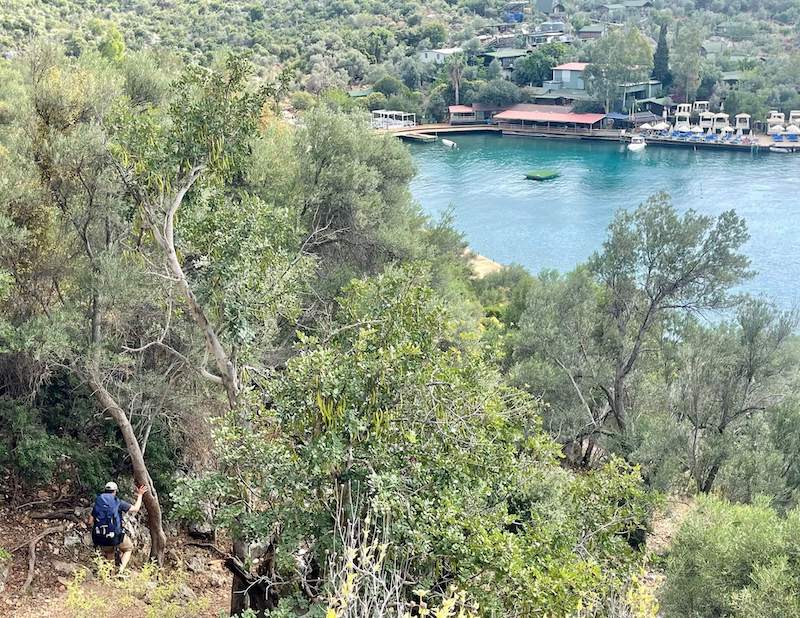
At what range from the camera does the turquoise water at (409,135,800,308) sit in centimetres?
3656

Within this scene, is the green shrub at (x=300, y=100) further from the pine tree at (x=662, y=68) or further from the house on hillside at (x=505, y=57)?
the pine tree at (x=662, y=68)

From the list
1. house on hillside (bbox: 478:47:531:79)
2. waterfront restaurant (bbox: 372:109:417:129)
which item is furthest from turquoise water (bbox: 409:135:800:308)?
house on hillside (bbox: 478:47:531:79)

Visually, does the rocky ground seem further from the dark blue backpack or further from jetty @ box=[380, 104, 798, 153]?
jetty @ box=[380, 104, 798, 153]

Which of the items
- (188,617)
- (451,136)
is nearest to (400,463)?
(188,617)

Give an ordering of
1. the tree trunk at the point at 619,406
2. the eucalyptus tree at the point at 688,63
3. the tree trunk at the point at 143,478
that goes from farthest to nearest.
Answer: the eucalyptus tree at the point at 688,63 < the tree trunk at the point at 619,406 < the tree trunk at the point at 143,478

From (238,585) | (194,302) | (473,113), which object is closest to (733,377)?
(238,585)

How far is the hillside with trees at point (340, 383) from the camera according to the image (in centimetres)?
630

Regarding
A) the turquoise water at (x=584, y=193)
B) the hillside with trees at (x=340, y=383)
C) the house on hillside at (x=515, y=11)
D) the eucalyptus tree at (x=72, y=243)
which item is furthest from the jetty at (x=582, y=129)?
the eucalyptus tree at (x=72, y=243)

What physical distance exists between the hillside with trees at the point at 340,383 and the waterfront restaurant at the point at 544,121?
140 ft

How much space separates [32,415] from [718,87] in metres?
59.9

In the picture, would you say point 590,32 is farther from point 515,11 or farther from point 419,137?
point 419,137

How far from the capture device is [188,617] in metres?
8.38

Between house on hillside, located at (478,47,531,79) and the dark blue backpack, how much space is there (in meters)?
64.1

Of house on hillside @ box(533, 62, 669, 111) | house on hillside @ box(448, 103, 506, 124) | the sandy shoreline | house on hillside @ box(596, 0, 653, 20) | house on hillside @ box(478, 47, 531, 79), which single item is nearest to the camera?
the sandy shoreline
